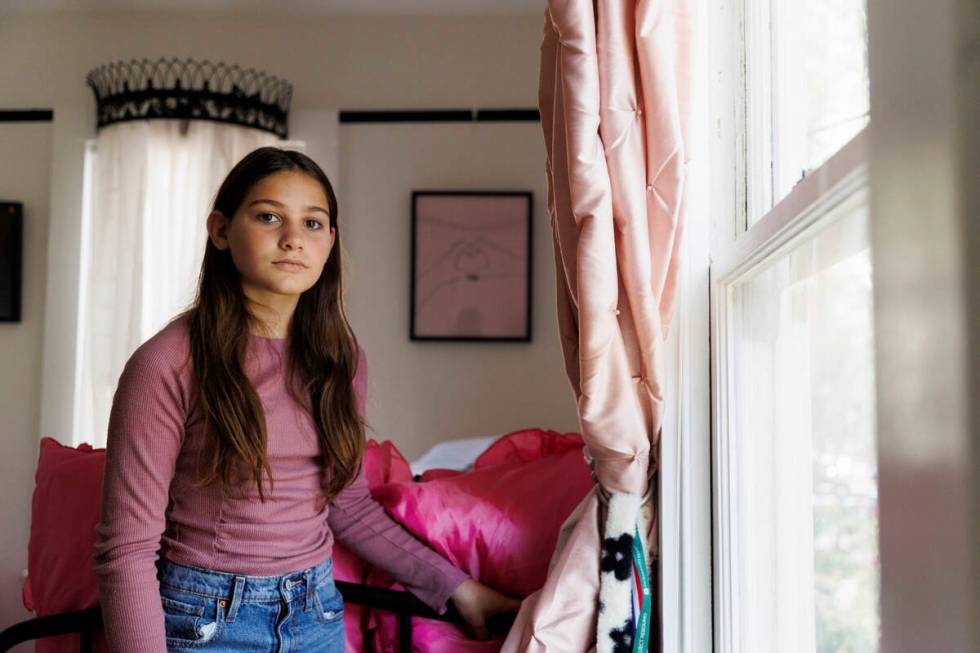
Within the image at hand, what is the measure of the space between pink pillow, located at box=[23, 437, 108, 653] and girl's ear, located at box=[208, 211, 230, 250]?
0.37 meters

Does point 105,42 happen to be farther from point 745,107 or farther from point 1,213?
point 745,107

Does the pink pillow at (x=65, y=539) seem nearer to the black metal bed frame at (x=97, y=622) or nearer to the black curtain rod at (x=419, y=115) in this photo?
the black metal bed frame at (x=97, y=622)

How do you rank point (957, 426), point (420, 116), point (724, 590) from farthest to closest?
point (420, 116) < point (724, 590) < point (957, 426)

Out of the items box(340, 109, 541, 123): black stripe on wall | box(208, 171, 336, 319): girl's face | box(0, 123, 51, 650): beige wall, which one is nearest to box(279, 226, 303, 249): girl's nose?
box(208, 171, 336, 319): girl's face

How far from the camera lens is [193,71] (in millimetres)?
3230

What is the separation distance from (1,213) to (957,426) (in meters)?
3.63

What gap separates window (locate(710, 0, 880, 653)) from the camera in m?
0.55

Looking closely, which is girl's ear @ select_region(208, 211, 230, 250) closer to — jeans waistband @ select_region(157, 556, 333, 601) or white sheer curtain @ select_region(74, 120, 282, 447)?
jeans waistband @ select_region(157, 556, 333, 601)

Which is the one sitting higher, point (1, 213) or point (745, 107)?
point (1, 213)

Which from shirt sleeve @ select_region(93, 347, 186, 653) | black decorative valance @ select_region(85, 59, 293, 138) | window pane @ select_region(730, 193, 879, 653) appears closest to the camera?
window pane @ select_region(730, 193, 879, 653)

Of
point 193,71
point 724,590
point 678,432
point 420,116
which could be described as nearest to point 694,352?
point 678,432

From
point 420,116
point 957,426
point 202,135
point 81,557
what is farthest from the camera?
point 420,116

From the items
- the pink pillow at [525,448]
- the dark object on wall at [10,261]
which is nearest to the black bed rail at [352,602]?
the pink pillow at [525,448]

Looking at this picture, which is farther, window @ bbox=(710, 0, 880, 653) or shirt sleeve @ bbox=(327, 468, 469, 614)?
shirt sleeve @ bbox=(327, 468, 469, 614)
